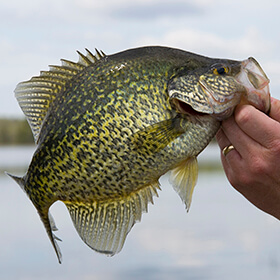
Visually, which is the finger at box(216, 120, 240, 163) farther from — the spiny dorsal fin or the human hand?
the spiny dorsal fin

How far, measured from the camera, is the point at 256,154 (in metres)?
3.68

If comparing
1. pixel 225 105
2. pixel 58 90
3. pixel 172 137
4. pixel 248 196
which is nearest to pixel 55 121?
pixel 58 90

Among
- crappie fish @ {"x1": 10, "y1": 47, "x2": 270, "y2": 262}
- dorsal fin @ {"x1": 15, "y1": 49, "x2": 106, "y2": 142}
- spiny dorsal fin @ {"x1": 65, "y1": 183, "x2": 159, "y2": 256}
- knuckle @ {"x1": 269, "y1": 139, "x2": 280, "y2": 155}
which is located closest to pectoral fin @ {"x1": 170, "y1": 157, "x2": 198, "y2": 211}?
crappie fish @ {"x1": 10, "y1": 47, "x2": 270, "y2": 262}

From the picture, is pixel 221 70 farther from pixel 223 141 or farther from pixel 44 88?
pixel 44 88

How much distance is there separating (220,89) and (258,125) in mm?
363

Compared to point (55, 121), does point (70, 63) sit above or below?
above

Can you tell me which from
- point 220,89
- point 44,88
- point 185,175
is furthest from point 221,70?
point 44,88

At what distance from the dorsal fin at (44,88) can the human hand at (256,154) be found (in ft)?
3.33

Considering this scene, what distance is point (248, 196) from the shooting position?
3910mm

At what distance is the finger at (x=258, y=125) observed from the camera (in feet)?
11.8

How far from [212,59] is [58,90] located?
1.08 meters

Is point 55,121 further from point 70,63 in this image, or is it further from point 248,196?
point 248,196

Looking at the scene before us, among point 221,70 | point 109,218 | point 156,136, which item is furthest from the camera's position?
point 109,218

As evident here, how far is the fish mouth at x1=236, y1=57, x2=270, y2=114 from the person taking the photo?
12.2 ft
